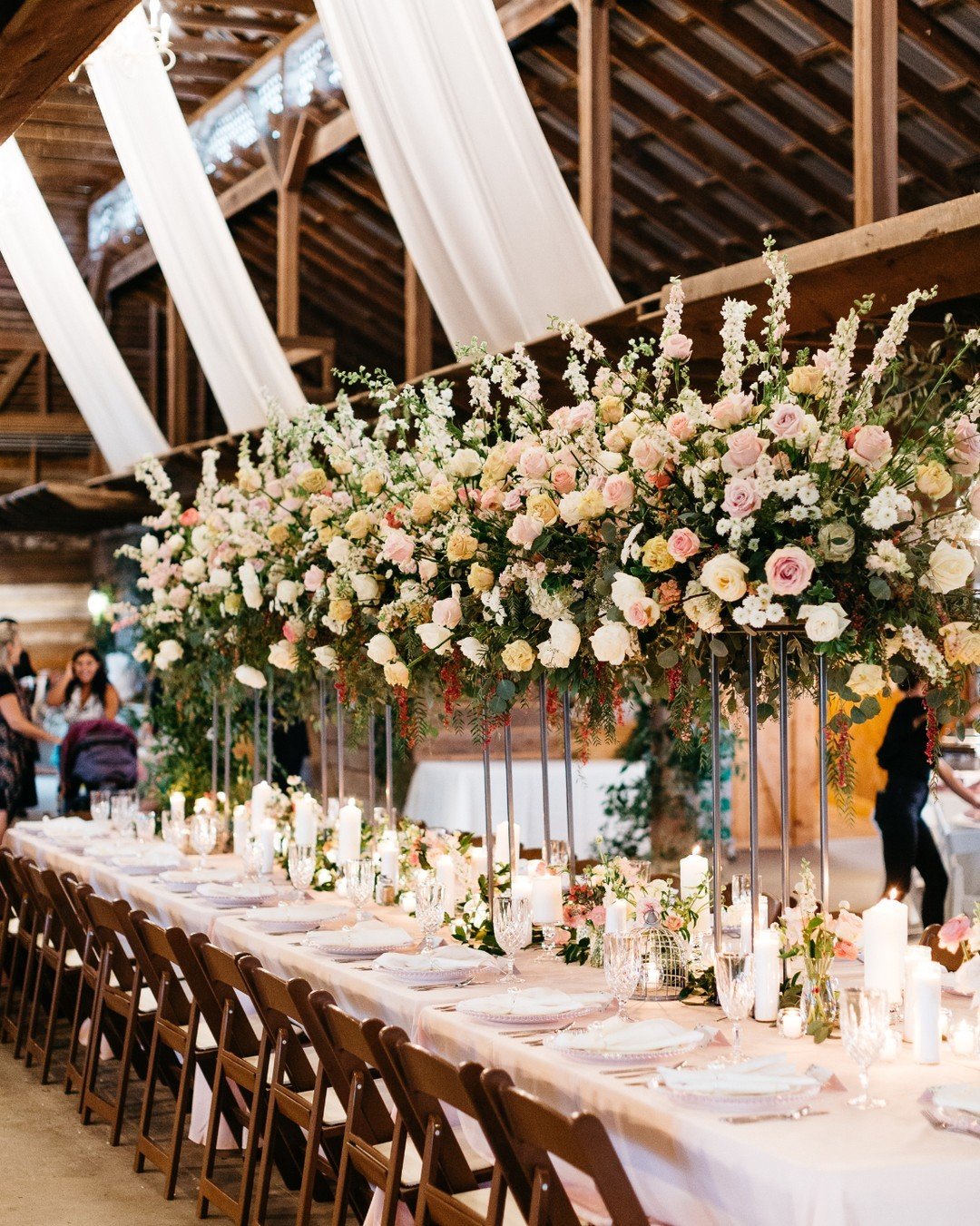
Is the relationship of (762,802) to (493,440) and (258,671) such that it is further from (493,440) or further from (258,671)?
(493,440)

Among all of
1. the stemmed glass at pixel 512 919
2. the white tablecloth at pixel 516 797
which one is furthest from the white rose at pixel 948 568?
the white tablecloth at pixel 516 797

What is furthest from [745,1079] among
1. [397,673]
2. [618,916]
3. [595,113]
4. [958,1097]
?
[595,113]

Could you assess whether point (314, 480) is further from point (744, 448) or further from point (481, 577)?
point (744, 448)

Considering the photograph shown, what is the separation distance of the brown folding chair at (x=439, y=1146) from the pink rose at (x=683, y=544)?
3.58 feet

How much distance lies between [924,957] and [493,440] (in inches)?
79.1

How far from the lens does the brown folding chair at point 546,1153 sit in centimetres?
245

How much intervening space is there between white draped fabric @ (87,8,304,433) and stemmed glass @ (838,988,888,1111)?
5.38 metres

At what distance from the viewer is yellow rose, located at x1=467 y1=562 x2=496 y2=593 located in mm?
3941

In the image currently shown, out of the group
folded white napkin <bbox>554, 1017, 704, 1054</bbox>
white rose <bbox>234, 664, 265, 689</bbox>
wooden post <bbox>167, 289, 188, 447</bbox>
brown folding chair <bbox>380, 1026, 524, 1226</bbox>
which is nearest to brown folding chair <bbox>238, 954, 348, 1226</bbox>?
brown folding chair <bbox>380, 1026, 524, 1226</bbox>

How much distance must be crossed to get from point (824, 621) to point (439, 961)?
1310 mm

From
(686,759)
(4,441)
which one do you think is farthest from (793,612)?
(4,441)

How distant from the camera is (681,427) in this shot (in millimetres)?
3357

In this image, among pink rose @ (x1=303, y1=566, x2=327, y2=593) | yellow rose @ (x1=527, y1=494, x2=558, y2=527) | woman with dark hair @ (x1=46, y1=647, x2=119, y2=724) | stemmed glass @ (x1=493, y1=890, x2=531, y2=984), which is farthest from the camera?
woman with dark hair @ (x1=46, y1=647, x2=119, y2=724)

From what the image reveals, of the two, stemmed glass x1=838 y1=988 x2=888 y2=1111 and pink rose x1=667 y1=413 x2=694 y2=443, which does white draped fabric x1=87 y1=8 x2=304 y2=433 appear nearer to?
pink rose x1=667 y1=413 x2=694 y2=443
